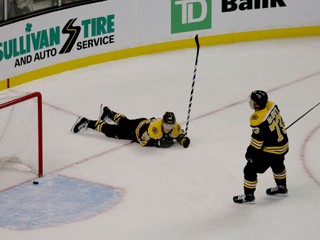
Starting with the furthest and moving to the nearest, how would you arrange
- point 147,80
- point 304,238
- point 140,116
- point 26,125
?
point 147,80 → point 140,116 → point 26,125 → point 304,238

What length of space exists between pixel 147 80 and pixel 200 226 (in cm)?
395

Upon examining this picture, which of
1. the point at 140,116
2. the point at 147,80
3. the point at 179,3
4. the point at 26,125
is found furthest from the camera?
the point at 179,3

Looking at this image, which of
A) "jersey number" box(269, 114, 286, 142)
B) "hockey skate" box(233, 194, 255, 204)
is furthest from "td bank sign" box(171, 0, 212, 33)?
"jersey number" box(269, 114, 286, 142)

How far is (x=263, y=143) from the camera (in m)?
7.32

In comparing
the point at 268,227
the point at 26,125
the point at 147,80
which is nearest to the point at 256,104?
the point at 268,227

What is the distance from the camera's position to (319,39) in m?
12.4

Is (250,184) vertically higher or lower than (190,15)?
lower

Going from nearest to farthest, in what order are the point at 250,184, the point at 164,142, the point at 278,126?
the point at 278,126 → the point at 250,184 → the point at 164,142

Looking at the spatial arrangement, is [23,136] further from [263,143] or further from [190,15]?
[190,15]

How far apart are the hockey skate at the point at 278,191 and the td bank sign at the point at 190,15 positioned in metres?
4.44

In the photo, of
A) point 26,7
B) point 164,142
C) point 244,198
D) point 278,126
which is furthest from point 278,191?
point 26,7

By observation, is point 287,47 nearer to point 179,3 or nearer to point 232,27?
point 232,27

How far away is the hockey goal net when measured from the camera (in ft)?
27.3

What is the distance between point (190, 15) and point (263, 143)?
187 inches
